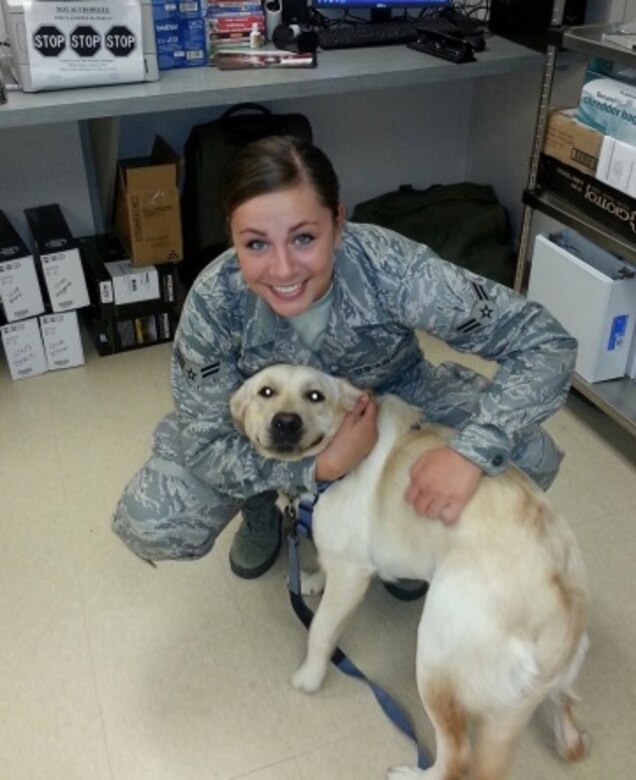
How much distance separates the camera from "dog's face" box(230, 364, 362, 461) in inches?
47.0

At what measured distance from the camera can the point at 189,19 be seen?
7.10 ft

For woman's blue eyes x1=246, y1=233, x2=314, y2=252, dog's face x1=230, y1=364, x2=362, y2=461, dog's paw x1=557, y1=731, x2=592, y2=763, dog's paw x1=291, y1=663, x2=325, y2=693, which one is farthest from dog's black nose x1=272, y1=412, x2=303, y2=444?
dog's paw x1=557, y1=731, x2=592, y2=763

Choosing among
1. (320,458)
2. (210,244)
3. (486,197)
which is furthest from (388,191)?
(320,458)

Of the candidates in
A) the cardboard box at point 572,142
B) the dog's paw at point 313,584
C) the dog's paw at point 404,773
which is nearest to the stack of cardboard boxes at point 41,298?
the dog's paw at point 313,584

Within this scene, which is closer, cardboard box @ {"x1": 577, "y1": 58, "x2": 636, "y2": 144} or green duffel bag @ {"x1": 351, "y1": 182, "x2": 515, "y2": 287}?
cardboard box @ {"x1": 577, "y1": 58, "x2": 636, "y2": 144}

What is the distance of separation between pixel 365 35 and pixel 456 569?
6.22 ft

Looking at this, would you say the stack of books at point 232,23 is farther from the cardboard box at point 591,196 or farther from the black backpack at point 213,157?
the cardboard box at point 591,196

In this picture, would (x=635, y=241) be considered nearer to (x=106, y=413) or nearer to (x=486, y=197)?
(x=486, y=197)

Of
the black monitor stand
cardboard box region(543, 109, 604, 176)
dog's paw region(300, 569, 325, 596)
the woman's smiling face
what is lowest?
dog's paw region(300, 569, 325, 596)

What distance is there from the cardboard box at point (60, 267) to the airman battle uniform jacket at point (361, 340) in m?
1.03

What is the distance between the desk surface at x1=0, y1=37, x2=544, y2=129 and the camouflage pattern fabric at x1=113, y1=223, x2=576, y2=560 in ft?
2.70

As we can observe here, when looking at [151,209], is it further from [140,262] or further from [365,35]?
[365,35]

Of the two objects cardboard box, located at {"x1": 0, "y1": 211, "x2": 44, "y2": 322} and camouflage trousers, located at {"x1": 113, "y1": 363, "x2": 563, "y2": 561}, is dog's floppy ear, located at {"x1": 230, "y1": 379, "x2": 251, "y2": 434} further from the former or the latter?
cardboard box, located at {"x1": 0, "y1": 211, "x2": 44, "y2": 322}

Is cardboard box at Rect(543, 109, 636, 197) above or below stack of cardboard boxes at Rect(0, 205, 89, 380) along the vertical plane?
above
